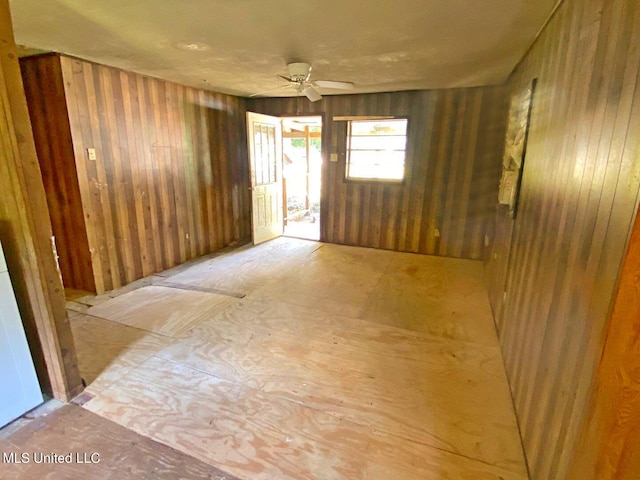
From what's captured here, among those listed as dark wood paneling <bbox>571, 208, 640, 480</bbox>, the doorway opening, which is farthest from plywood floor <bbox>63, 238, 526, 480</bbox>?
the doorway opening

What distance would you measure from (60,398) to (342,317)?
207 cm

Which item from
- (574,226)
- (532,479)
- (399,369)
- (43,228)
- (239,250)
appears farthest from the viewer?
(239,250)

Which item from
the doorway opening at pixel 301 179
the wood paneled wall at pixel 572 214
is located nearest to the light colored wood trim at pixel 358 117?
the doorway opening at pixel 301 179

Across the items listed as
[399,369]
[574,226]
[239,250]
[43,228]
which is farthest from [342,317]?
[239,250]

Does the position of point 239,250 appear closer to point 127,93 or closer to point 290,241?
point 290,241

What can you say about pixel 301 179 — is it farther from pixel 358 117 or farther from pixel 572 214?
pixel 572 214

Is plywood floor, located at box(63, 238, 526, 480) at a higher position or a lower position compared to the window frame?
lower

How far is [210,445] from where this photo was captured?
1.69 metres

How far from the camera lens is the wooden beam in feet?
5.31

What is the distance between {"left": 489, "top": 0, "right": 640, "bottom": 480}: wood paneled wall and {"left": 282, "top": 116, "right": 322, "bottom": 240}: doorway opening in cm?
427

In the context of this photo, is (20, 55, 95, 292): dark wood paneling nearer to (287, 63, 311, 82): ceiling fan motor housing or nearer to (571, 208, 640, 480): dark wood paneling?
(287, 63, 311, 82): ceiling fan motor housing

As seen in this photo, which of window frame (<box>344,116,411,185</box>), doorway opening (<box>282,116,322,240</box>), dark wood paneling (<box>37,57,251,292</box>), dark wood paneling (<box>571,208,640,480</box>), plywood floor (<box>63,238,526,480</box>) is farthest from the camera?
doorway opening (<box>282,116,322,240</box>)

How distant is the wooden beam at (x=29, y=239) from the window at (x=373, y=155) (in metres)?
3.99

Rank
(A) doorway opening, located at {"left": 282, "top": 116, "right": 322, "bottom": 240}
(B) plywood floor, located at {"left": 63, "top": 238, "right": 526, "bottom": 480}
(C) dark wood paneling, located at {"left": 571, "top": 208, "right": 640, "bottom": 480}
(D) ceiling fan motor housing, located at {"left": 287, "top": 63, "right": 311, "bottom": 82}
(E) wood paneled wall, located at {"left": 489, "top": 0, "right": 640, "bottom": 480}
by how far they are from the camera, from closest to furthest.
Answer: (C) dark wood paneling, located at {"left": 571, "top": 208, "right": 640, "bottom": 480}
(E) wood paneled wall, located at {"left": 489, "top": 0, "right": 640, "bottom": 480}
(B) plywood floor, located at {"left": 63, "top": 238, "right": 526, "bottom": 480}
(D) ceiling fan motor housing, located at {"left": 287, "top": 63, "right": 311, "bottom": 82}
(A) doorway opening, located at {"left": 282, "top": 116, "right": 322, "bottom": 240}
